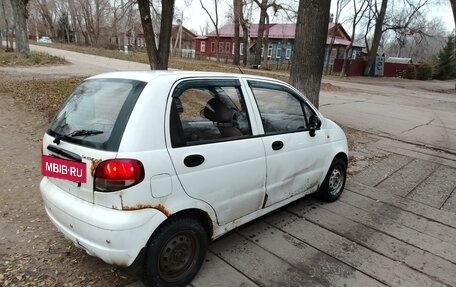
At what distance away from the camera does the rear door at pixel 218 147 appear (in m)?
2.74

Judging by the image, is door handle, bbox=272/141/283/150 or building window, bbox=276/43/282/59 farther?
building window, bbox=276/43/282/59

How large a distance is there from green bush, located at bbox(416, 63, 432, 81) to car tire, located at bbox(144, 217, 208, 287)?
43854mm

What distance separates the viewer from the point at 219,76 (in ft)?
10.6

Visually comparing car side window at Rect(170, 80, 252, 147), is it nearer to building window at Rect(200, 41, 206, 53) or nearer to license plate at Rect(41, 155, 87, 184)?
license plate at Rect(41, 155, 87, 184)

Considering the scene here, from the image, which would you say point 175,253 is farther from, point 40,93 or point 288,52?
point 288,52

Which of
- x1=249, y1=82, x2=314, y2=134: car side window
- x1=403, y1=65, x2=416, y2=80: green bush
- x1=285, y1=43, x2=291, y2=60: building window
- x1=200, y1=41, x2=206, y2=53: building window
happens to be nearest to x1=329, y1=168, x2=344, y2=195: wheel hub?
x1=249, y1=82, x2=314, y2=134: car side window

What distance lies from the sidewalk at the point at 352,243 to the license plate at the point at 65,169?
1.00 m

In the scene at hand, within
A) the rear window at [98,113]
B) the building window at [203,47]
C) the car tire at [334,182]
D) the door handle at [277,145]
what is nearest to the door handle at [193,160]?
the rear window at [98,113]

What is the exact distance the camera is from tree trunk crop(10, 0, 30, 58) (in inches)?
725

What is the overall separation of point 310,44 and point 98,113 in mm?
5134

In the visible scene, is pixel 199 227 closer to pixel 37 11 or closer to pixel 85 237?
pixel 85 237

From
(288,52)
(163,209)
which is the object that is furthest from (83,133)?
(288,52)

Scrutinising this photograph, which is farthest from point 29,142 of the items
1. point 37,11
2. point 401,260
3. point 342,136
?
point 37,11

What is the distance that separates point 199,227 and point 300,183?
1510mm
